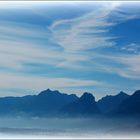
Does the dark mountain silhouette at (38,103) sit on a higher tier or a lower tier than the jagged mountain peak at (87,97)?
lower

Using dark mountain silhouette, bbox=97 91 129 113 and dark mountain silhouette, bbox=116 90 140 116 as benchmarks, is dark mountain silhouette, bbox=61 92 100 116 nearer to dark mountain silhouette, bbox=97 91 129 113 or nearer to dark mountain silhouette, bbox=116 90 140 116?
dark mountain silhouette, bbox=97 91 129 113

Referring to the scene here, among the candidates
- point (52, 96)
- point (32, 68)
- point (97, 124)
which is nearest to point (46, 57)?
point (32, 68)

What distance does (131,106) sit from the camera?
258cm

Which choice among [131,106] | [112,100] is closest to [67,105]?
[112,100]

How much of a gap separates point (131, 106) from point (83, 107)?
1.17 feet

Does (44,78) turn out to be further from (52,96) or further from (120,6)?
(120,6)

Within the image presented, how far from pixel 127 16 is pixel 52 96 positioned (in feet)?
2.70

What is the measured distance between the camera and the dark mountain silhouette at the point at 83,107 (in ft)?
8.39

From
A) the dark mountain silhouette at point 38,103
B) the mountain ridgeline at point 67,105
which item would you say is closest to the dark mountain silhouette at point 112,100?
→ the mountain ridgeline at point 67,105

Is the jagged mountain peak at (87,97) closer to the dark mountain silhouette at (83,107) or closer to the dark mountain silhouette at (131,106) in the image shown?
the dark mountain silhouette at (83,107)

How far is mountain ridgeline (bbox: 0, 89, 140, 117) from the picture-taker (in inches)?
100

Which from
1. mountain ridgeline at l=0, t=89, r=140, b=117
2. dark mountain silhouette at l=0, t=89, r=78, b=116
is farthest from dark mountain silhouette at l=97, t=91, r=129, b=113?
dark mountain silhouette at l=0, t=89, r=78, b=116

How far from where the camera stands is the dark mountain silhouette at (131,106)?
8.43 ft

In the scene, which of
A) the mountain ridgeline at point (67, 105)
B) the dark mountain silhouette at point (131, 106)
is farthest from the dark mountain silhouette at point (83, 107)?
the dark mountain silhouette at point (131, 106)
